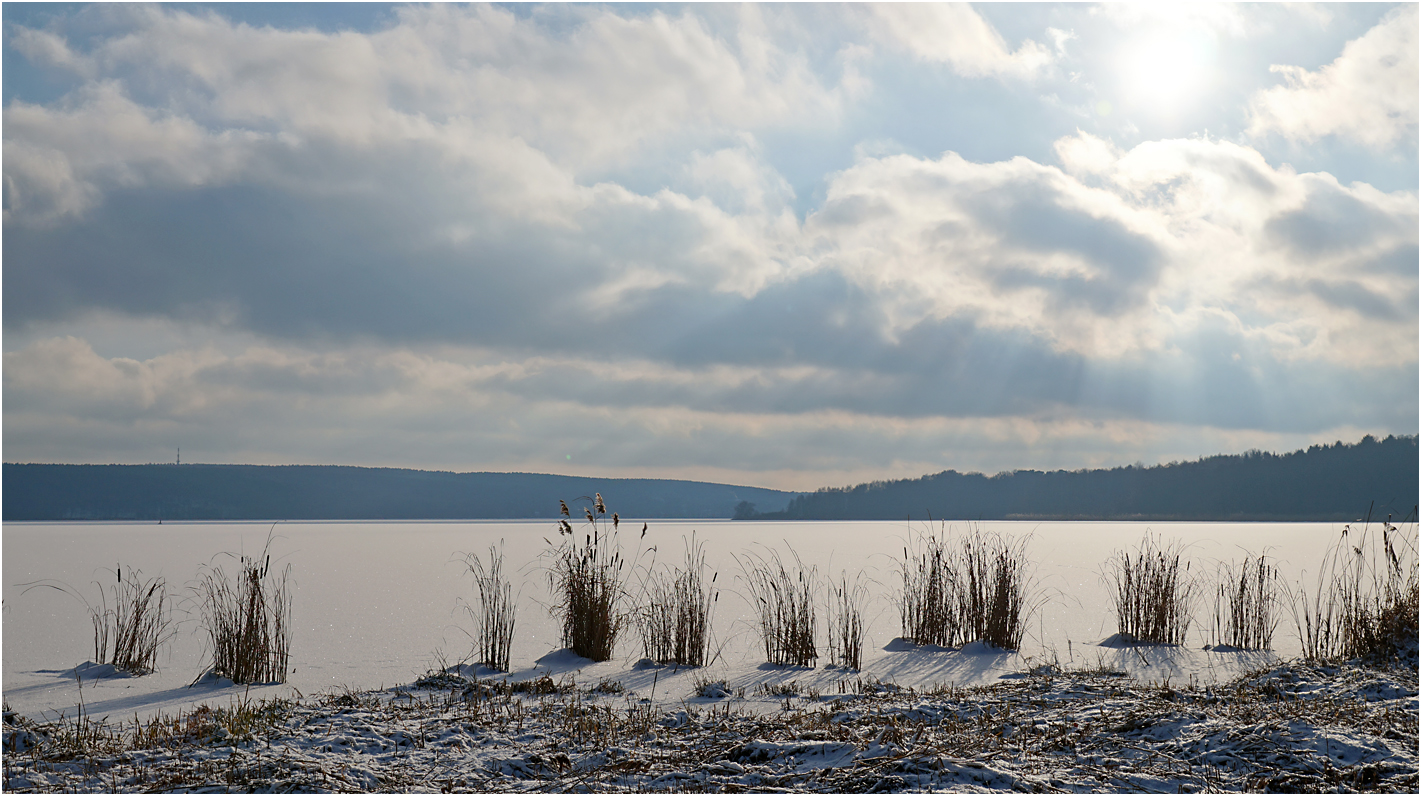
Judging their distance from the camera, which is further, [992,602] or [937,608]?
[937,608]

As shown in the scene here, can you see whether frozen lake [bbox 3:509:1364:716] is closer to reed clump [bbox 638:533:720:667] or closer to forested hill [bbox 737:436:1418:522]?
reed clump [bbox 638:533:720:667]

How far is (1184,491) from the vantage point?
253 feet

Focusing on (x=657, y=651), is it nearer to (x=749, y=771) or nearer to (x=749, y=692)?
(x=749, y=692)

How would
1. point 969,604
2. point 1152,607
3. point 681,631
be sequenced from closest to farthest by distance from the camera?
point 681,631
point 969,604
point 1152,607

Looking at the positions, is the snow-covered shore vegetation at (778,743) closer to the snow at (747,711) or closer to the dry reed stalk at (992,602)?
the snow at (747,711)

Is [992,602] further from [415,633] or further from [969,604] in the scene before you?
[415,633]

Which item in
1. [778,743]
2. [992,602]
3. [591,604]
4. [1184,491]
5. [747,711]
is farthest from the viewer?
[1184,491]

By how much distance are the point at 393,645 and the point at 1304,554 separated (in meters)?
22.5

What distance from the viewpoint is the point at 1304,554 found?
2203cm

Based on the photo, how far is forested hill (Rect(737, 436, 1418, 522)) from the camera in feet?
218

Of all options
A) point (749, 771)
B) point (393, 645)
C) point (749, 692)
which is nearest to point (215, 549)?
point (393, 645)

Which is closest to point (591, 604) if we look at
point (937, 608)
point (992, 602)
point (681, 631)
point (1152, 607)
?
point (681, 631)

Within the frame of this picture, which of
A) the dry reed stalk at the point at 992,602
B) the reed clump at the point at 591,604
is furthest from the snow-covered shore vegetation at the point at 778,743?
the dry reed stalk at the point at 992,602

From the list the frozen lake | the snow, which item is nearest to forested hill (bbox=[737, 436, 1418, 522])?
the frozen lake
